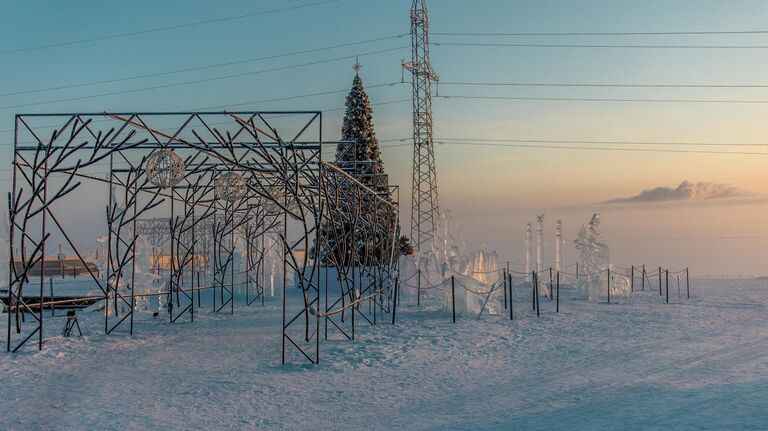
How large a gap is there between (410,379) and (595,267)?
59.7ft

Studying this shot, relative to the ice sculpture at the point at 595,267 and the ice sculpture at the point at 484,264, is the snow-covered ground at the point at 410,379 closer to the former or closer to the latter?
the ice sculpture at the point at 484,264

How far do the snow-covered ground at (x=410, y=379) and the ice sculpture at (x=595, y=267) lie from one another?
8.34 m

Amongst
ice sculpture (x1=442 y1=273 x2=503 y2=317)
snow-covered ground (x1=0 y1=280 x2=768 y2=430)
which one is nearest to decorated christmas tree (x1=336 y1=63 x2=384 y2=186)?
ice sculpture (x1=442 y1=273 x2=503 y2=317)

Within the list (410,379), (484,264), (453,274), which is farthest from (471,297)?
(410,379)

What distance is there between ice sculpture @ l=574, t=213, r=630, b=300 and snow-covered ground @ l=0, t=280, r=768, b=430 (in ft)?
27.4

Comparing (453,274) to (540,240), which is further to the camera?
(540,240)

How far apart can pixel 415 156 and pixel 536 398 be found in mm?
24832

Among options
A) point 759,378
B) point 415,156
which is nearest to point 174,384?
point 759,378

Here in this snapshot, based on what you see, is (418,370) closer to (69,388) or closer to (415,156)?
(69,388)

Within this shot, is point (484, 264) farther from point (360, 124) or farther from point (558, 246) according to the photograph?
point (360, 124)

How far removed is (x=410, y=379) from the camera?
37.4 feet

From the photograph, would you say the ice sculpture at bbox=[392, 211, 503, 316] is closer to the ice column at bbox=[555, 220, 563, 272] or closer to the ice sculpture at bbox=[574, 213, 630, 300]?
the ice sculpture at bbox=[574, 213, 630, 300]

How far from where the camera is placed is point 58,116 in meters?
13.4

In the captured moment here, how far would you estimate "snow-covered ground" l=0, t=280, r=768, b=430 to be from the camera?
8820 millimetres
